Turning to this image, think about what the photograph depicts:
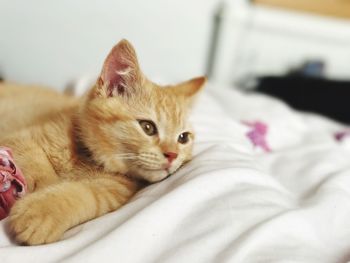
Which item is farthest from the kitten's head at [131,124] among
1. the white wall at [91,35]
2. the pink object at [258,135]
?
the white wall at [91,35]

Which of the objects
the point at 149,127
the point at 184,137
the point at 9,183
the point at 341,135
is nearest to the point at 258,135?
the point at 341,135

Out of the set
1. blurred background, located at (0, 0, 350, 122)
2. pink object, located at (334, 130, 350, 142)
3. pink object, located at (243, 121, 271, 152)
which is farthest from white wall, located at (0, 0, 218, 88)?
pink object, located at (334, 130, 350, 142)

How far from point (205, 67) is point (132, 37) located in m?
0.48

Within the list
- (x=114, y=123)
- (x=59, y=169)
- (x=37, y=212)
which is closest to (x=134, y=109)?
(x=114, y=123)

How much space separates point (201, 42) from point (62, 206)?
163cm

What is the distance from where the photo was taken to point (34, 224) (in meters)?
0.65

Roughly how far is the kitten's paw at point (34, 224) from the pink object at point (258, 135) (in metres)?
0.88

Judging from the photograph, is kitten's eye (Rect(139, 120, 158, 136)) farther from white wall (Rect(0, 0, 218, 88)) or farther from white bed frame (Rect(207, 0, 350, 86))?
white bed frame (Rect(207, 0, 350, 86))

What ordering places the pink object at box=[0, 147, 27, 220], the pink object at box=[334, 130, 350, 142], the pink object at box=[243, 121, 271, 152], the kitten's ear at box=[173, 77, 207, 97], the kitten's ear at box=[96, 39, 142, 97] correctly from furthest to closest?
the pink object at box=[334, 130, 350, 142], the pink object at box=[243, 121, 271, 152], the kitten's ear at box=[173, 77, 207, 97], the kitten's ear at box=[96, 39, 142, 97], the pink object at box=[0, 147, 27, 220]

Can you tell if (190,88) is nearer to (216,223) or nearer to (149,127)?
(149,127)

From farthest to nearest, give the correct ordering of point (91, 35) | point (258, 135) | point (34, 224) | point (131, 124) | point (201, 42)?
point (201, 42) → point (91, 35) → point (258, 135) → point (131, 124) → point (34, 224)

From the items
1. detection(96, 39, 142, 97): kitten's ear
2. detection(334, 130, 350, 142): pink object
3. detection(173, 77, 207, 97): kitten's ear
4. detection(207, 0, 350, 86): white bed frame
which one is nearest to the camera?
detection(96, 39, 142, 97): kitten's ear

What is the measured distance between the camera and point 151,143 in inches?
34.0

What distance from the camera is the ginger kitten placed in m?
0.84
